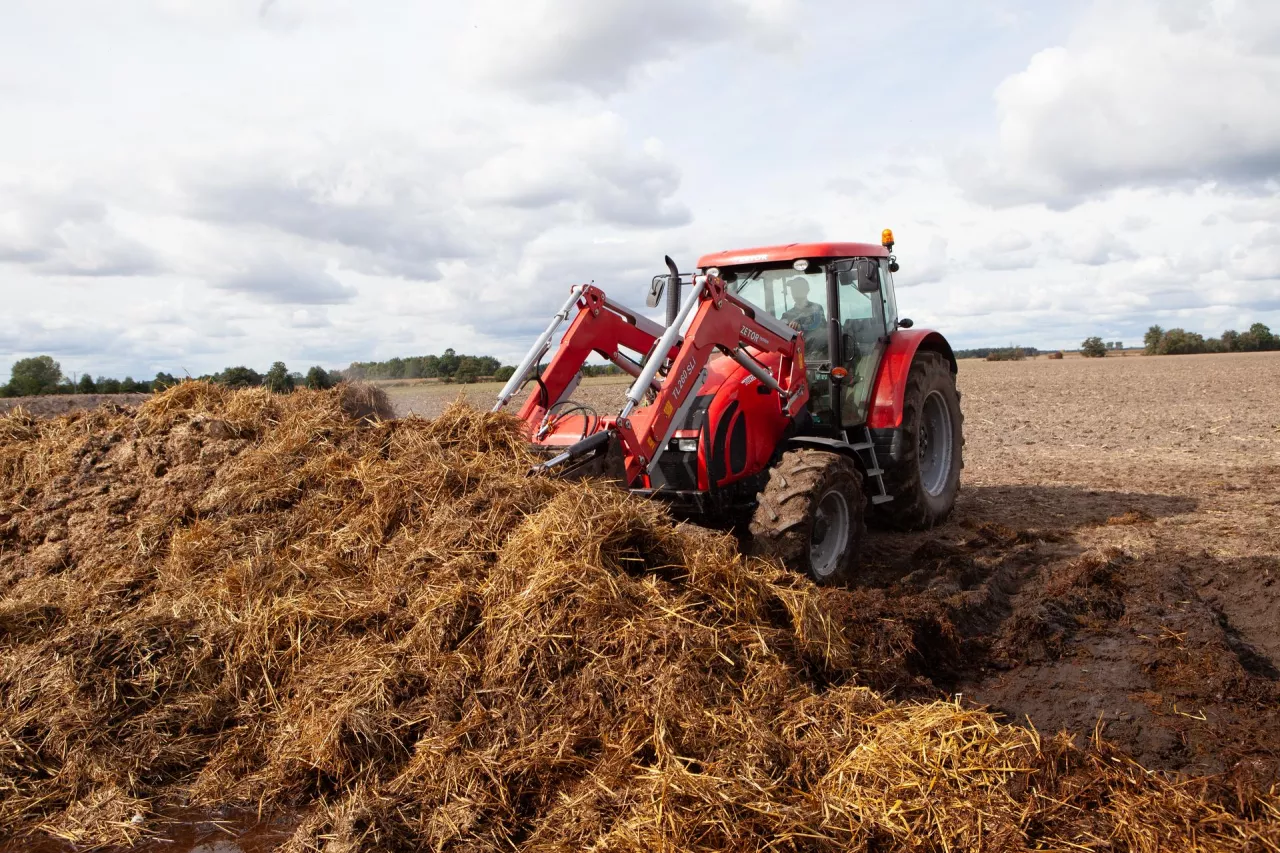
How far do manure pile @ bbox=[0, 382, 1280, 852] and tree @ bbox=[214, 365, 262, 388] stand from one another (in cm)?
125

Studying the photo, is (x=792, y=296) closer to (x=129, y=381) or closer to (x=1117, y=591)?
(x=1117, y=591)

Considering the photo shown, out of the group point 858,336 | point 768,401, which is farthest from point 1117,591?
point 858,336

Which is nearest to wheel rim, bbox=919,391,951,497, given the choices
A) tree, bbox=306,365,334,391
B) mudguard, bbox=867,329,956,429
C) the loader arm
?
mudguard, bbox=867,329,956,429

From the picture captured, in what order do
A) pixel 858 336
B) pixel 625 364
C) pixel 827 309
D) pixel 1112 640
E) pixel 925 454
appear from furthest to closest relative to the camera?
pixel 925 454
pixel 858 336
pixel 827 309
pixel 625 364
pixel 1112 640

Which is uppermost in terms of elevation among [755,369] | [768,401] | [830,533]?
[755,369]

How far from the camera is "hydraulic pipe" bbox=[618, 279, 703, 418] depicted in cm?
521

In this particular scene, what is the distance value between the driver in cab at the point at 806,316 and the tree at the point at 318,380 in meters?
3.60

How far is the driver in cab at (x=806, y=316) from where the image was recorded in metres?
7.19

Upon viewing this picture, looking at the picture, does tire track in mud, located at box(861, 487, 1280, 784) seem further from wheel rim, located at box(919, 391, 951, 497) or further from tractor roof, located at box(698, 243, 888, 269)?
tractor roof, located at box(698, 243, 888, 269)

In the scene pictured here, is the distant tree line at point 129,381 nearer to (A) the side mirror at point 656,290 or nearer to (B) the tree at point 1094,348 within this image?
(A) the side mirror at point 656,290

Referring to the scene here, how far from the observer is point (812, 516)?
5.61m

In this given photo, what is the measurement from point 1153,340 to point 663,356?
64081 mm

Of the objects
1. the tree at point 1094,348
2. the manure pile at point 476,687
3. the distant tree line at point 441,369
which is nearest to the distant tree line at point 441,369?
the distant tree line at point 441,369

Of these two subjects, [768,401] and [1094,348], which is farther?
[1094,348]
